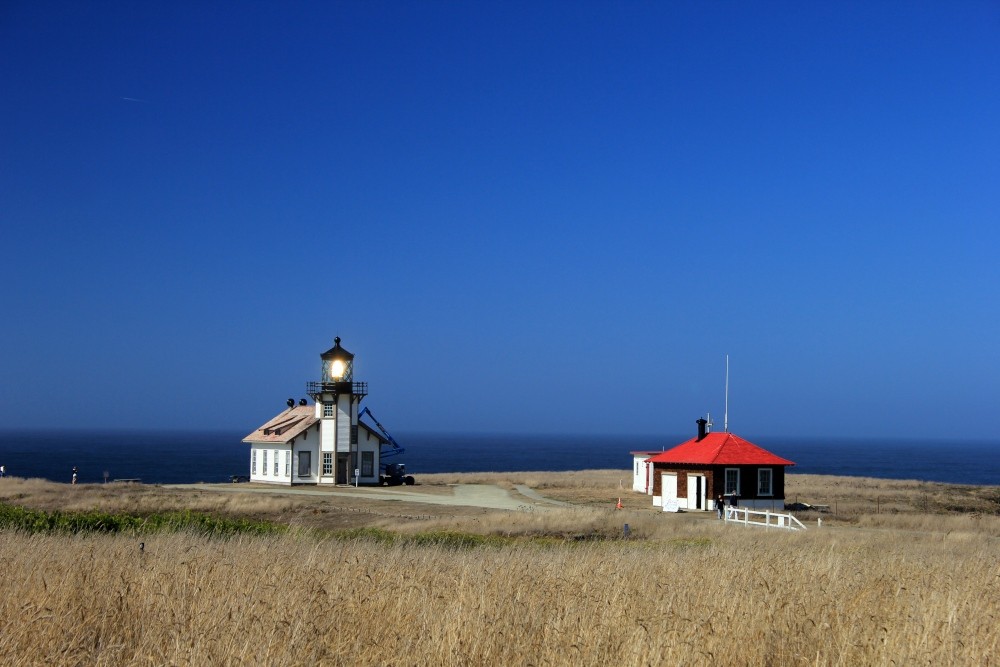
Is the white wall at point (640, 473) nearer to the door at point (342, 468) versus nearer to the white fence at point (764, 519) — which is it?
the white fence at point (764, 519)

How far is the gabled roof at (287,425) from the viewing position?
55781mm

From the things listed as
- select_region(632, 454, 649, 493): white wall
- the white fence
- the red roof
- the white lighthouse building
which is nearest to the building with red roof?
the red roof

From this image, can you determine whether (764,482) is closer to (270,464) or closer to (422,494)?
(422,494)

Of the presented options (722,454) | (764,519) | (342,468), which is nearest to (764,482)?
(722,454)

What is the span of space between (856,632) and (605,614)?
A: 203 cm

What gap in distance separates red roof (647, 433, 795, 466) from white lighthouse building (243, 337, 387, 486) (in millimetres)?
20267

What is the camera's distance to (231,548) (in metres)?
10.9

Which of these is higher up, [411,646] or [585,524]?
[411,646]

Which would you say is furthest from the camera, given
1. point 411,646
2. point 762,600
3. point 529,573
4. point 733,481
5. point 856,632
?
point 733,481

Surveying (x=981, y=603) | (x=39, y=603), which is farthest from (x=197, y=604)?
(x=981, y=603)

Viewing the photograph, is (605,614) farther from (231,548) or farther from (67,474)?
(67,474)

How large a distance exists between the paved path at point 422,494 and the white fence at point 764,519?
9.03m

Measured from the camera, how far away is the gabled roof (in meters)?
55.8

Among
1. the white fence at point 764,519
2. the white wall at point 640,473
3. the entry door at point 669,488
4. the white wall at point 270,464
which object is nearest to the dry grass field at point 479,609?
the white fence at point 764,519
